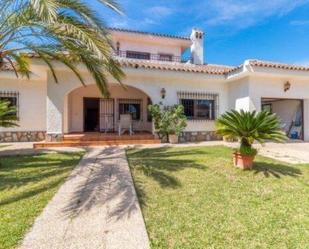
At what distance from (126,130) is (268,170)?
35.9 ft

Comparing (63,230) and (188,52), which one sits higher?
(188,52)

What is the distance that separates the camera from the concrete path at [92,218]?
3790mm

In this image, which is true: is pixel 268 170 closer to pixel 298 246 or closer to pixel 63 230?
pixel 298 246

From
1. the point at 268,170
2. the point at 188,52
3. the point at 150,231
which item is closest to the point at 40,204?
the point at 150,231

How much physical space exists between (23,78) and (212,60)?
1788 cm

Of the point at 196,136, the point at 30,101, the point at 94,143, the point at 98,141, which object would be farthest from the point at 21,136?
the point at 196,136

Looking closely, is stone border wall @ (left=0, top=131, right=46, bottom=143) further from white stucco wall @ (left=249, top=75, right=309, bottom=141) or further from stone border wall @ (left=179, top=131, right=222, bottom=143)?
white stucco wall @ (left=249, top=75, right=309, bottom=141)

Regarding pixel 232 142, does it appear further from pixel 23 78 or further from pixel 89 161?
pixel 23 78

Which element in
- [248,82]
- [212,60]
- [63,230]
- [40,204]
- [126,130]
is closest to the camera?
[63,230]

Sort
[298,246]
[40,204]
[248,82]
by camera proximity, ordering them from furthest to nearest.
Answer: [248,82]
[40,204]
[298,246]

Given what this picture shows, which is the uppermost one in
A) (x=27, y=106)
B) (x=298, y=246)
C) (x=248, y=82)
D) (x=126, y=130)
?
(x=248, y=82)

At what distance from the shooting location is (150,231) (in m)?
4.16

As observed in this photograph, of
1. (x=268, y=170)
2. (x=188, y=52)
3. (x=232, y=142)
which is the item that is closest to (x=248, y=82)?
(x=232, y=142)

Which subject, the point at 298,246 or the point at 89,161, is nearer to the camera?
the point at 298,246
